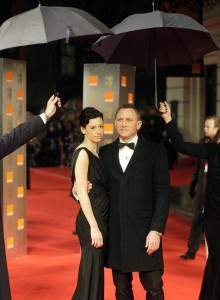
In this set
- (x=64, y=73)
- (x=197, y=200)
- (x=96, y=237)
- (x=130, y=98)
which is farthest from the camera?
(x=64, y=73)

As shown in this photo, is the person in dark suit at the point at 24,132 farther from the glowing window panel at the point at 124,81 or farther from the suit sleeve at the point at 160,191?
the glowing window panel at the point at 124,81

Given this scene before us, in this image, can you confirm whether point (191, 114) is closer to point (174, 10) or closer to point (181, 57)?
point (174, 10)

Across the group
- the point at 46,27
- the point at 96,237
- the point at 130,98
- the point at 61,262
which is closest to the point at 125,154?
the point at 96,237

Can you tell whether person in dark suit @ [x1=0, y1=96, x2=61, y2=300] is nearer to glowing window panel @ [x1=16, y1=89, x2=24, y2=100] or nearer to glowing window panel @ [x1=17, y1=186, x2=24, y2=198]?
glowing window panel @ [x1=16, y1=89, x2=24, y2=100]

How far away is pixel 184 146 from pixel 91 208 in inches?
34.5

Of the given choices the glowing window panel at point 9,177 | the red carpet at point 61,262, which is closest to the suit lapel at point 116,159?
the red carpet at point 61,262

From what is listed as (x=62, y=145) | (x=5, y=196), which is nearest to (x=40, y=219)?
(x=5, y=196)

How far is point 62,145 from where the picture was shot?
2112 cm

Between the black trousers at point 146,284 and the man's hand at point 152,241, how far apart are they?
0.21m

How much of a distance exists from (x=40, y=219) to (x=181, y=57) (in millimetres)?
5610

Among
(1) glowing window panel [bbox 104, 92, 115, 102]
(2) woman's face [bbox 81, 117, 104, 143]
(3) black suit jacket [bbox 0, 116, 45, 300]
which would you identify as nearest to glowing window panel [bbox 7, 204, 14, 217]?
(1) glowing window panel [bbox 104, 92, 115, 102]

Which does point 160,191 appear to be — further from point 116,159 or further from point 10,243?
point 10,243

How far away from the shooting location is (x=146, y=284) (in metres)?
4.72

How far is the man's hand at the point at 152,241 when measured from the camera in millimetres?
4559
